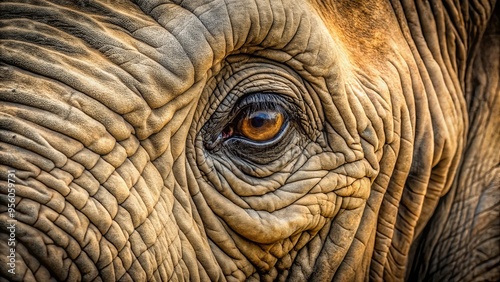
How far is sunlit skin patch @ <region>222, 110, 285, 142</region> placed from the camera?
8.98ft

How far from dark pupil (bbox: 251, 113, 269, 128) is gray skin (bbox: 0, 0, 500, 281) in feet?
0.07

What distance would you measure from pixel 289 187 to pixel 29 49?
1.11 meters

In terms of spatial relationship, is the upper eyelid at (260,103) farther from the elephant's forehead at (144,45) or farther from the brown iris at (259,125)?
the elephant's forehead at (144,45)

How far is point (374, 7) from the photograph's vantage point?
122 inches

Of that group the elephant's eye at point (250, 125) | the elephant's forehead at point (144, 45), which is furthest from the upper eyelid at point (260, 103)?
the elephant's forehead at point (144, 45)

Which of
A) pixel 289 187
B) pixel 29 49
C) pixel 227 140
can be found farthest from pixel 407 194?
pixel 29 49

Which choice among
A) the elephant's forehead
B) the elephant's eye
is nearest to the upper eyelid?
the elephant's eye

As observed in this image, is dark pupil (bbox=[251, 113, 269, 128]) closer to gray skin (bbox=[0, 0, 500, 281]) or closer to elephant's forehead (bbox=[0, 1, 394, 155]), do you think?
gray skin (bbox=[0, 0, 500, 281])

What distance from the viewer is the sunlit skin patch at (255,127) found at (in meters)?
2.74

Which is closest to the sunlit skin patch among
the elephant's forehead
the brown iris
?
the brown iris

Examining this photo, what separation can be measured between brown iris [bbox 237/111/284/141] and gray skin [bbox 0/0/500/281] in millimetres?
14

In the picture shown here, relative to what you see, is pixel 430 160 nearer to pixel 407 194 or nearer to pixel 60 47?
pixel 407 194

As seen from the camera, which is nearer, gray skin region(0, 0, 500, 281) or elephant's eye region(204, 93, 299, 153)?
gray skin region(0, 0, 500, 281)

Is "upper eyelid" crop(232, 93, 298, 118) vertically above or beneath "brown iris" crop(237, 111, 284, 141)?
above
